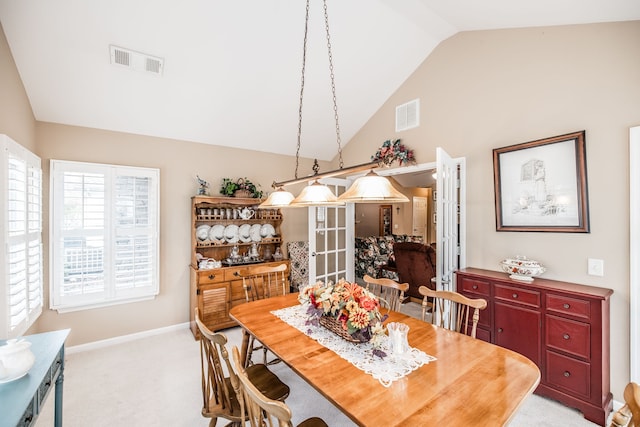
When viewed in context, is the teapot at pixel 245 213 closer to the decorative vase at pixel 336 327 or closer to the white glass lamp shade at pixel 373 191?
the decorative vase at pixel 336 327

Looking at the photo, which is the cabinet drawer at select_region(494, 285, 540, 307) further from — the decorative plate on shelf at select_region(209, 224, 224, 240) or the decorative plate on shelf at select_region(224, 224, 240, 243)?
the decorative plate on shelf at select_region(209, 224, 224, 240)

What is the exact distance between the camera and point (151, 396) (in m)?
2.42

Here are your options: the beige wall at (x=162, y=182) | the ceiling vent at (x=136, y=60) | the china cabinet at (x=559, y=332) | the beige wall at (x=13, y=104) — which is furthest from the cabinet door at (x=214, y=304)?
the china cabinet at (x=559, y=332)

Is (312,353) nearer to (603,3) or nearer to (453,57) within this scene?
(603,3)

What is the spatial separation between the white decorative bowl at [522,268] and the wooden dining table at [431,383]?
1.16 m

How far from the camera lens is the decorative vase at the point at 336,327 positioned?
5.42 feet

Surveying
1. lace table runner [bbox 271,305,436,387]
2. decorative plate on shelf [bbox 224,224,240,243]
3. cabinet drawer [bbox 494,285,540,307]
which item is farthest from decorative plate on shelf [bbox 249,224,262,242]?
cabinet drawer [bbox 494,285,540,307]

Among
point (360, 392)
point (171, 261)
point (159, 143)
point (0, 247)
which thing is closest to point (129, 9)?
point (159, 143)

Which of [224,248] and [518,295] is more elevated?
[224,248]

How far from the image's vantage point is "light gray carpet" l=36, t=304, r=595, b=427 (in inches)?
83.9

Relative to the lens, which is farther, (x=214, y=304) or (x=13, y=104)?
(x=214, y=304)

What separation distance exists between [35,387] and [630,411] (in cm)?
223

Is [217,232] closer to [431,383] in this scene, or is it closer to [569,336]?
[431,383]

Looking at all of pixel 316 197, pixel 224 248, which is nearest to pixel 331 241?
pixel 224 248
